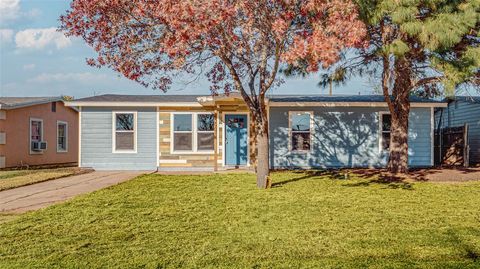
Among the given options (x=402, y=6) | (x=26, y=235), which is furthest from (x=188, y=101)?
(x=26, y=235)

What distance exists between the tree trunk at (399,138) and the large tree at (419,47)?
0.09 meters

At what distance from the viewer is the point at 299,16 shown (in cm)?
880

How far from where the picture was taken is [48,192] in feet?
29.8

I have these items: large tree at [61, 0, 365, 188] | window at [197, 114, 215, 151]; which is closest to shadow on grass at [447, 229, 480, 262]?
large tree at [61, 0, 365, 188]

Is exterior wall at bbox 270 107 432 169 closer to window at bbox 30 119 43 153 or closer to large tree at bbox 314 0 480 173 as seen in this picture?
large tree at bbox 314 0 480 173

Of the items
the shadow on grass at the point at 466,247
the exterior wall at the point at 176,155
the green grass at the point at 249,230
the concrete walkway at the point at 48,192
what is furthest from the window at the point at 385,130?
the shadow on grass at the point at 466,247

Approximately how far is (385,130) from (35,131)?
14202 millimetres

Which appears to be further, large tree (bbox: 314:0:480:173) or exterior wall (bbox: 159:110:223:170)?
exterior wall (bbox: 159:110:223:170)

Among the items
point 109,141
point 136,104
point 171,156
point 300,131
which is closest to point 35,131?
point 109,141

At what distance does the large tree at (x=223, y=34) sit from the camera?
7605 millimetres

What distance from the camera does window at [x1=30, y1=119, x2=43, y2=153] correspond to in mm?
17672

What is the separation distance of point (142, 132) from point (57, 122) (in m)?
6.70

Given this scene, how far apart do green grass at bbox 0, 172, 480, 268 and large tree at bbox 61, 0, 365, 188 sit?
2456mm

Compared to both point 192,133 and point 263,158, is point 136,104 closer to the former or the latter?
point 192,133
